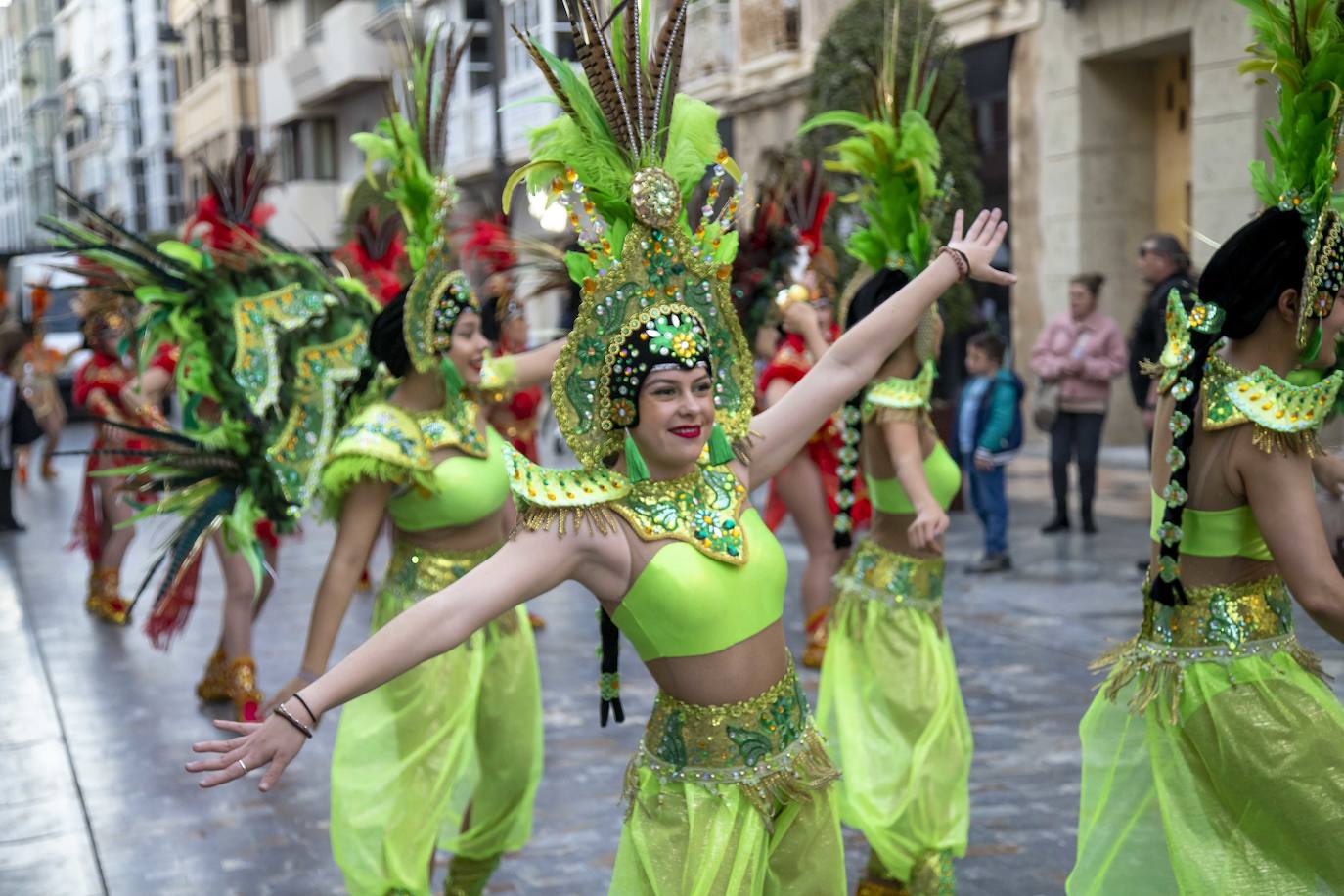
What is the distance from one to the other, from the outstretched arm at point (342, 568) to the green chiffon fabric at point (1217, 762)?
208 cm

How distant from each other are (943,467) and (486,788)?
1852 millimetres

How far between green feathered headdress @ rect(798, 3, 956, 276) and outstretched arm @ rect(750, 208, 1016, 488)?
1.74m

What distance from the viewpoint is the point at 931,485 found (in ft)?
17.4

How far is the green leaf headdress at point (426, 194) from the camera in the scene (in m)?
4.75

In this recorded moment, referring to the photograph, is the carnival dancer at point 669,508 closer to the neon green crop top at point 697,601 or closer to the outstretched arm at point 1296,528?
the neon green crop top at point 697,601

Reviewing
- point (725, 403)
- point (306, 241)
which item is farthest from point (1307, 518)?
point (306, 241)

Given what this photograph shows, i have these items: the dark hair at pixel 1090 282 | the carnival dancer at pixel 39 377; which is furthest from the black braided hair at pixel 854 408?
the carnival dancer at pixel 39 377

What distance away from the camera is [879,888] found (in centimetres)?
475

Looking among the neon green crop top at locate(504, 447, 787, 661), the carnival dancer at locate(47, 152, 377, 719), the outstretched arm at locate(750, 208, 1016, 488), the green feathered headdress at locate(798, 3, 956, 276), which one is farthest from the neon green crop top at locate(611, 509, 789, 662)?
the green feathered headdress at locate(798, 3, 956, 276)

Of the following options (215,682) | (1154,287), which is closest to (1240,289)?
(215,682)

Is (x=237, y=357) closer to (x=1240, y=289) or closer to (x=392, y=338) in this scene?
(x=392, y=338)

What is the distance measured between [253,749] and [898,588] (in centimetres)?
262

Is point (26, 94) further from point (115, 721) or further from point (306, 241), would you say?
point (115, 721)

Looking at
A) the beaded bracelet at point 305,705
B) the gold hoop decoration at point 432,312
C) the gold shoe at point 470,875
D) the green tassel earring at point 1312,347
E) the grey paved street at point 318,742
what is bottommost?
the grey paved street at point 318,742
